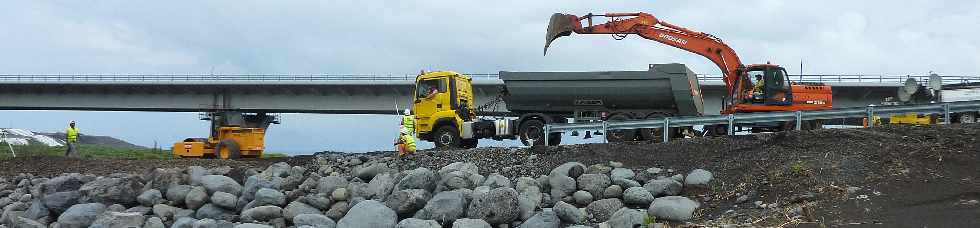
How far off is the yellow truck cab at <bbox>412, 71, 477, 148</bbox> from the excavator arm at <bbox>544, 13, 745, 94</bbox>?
3.59 metres

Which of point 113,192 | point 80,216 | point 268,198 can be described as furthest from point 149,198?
point 268,198

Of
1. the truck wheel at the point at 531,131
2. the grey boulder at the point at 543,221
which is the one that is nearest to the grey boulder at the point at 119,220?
the grey boulder at the point at 543,221

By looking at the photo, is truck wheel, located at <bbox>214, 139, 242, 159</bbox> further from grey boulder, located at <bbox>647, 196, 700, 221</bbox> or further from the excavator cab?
grey boulder, located at <bbox>647, 196, 700, 221</bbox>

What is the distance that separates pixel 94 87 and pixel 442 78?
36.3 meters

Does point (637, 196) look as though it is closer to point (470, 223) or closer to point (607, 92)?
point (470, 223)

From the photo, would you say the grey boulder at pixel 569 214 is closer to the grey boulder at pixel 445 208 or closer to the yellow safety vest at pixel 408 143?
the grey boulder at pixel 445 208

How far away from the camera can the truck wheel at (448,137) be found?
59.0ft

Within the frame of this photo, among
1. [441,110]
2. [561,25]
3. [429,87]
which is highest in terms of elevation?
[561,25]

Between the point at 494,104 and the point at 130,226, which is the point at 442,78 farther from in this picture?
the point at 130,226

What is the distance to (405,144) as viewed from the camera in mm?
15594

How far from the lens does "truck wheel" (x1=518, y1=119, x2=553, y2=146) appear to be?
18.2 m

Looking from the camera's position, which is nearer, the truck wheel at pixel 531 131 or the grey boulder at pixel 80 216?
the grey boulder at pixel 80 216

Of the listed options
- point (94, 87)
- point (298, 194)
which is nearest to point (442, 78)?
point (298, 194)

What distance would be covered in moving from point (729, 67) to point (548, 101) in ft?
16.9
